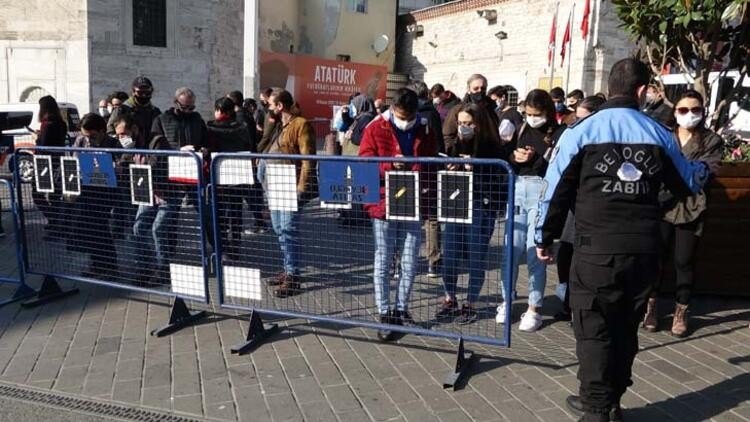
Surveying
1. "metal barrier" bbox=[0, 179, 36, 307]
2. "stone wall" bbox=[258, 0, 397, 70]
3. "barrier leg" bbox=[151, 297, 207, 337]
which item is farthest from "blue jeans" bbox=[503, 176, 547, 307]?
"stone wall" bbox=[258, 0, 397, 70]

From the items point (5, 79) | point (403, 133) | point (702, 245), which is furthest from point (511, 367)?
point (5, 79)

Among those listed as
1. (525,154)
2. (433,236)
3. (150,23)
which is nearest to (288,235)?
(433,236)

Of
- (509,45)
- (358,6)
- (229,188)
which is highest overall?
(358,6)

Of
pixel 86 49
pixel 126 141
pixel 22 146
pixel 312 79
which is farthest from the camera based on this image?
pixel 312 79

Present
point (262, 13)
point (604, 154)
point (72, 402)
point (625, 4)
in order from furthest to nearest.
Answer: point (262, 13) → point (625, 4) → point (72, 402) → point (604, 154)

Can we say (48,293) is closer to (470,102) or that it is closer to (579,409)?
(470,102)

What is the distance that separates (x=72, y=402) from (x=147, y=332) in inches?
44.5

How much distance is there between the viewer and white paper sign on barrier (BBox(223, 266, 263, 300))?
15.2 ft

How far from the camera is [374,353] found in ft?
14.4

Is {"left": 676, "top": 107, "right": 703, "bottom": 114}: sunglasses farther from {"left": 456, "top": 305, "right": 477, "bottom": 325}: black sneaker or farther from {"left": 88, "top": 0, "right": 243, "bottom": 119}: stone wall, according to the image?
{"left": 88, "top": 0, "right": 243, "bottom": 119}: stone wall

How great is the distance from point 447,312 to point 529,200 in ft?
3.82

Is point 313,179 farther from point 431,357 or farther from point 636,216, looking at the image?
point 636,216

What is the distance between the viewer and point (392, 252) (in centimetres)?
455

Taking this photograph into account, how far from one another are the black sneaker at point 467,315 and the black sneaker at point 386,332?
0.57 m
